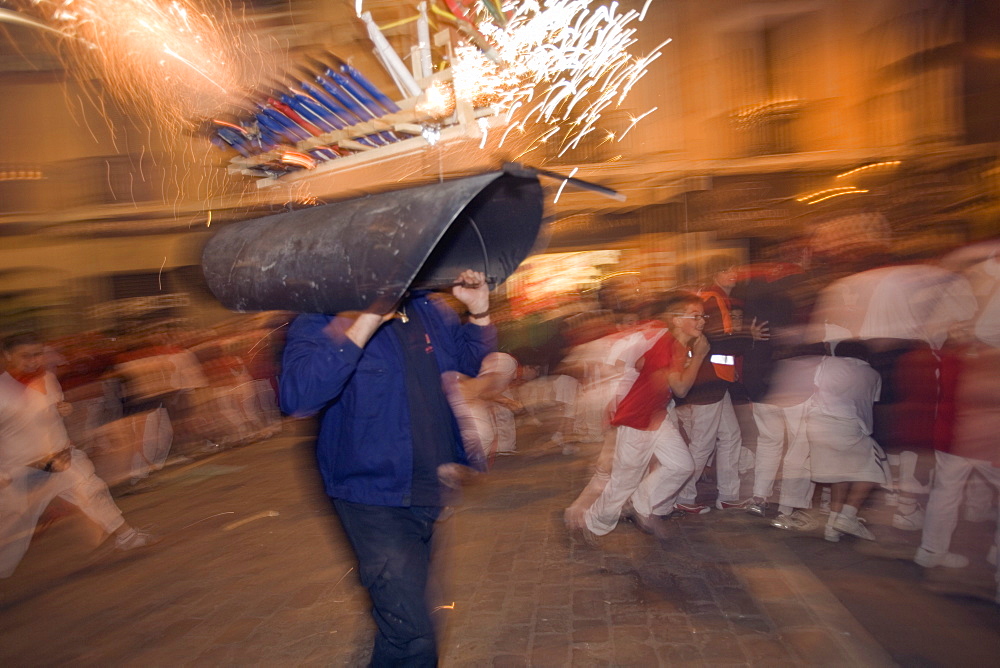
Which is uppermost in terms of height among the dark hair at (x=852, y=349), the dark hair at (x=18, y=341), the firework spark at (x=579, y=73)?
the firework spark at (x=579, y=73)

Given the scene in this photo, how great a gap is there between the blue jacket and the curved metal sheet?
0.32 metres

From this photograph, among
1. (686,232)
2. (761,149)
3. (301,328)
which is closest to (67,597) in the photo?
(301,328)

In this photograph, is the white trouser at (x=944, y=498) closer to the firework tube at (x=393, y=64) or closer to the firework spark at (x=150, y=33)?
the firework tube at (x=393, y=64)

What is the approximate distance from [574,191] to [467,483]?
745cm

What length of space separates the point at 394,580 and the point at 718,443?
13.1ft

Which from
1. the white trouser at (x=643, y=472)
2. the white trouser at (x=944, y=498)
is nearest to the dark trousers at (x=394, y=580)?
the white trouser at (x=643, y=472)

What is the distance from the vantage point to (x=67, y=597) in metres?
4.80

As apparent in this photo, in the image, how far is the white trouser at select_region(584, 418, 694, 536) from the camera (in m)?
4.94

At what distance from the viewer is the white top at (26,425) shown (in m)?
4.83

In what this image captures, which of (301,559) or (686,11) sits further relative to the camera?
(686,11)

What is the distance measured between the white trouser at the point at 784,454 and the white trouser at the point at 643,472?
2.58 ft

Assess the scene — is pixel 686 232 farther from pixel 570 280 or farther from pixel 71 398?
pixel 71 398

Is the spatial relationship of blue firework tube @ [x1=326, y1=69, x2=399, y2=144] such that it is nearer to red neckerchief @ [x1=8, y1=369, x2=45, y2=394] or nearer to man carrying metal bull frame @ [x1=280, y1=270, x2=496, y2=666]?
man carrying metal bull frame @ [x1=280, y1=270, x2=496, y2=666]

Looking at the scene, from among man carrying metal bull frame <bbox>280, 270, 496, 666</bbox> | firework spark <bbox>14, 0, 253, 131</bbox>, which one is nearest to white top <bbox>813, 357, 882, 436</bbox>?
man carrying metal bull frame <bbox>280, 270, 496, 666</bbox>
